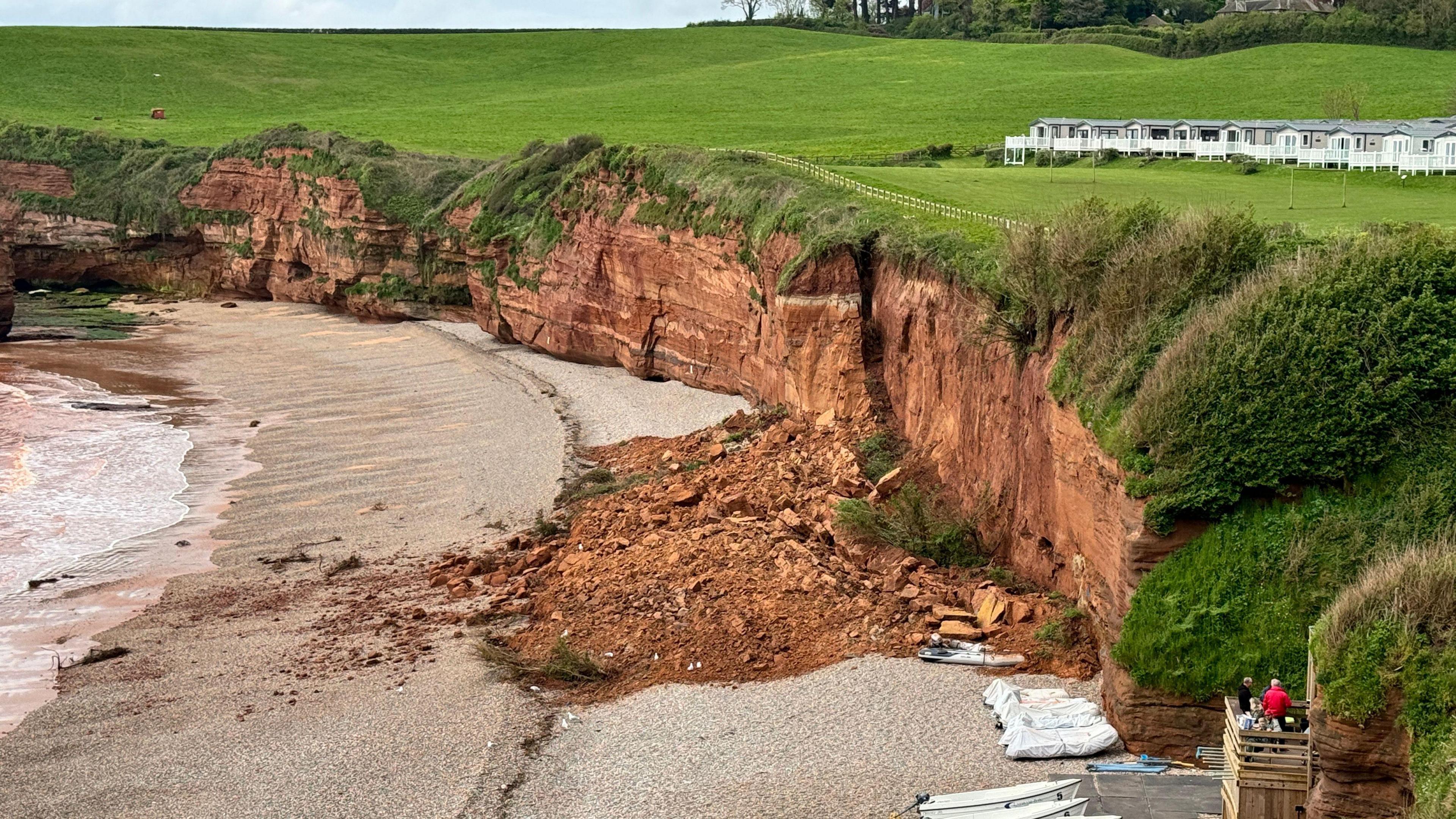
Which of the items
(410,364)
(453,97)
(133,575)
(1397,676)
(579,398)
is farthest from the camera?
(453,97)

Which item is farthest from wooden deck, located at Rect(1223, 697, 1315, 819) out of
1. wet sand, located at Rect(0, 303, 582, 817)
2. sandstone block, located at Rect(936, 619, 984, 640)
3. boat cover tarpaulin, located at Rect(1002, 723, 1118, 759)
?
wet sand, located at Rect(0, 303, 582, 817)

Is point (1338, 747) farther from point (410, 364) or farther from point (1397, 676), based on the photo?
point (410, 364)

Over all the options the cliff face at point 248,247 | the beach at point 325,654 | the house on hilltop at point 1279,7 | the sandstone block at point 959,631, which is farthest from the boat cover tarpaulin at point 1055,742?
the house on hilltop at point 1279,7

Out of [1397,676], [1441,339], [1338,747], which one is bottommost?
[1338,747]

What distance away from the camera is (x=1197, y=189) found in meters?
38.4

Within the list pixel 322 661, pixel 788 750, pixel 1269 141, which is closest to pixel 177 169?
pixel 1269 141

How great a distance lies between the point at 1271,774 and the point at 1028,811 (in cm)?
257

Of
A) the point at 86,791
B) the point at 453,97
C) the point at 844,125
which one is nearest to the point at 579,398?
the point at 86,791

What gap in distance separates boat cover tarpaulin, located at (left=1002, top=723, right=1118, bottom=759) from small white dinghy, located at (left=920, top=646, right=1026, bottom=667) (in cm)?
235

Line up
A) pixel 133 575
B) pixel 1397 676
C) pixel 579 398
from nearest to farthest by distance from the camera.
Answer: pixel 1397 676, pixel 133 575, pixel 579 398

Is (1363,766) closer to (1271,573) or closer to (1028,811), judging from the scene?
(1028,811)

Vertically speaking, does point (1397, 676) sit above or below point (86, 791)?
above

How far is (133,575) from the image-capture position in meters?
28.2

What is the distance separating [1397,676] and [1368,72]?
80925 millimetres
